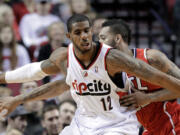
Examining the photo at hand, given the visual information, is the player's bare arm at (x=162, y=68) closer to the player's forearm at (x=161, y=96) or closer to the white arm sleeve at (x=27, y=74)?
the player's forearm at (x=161, y=96)

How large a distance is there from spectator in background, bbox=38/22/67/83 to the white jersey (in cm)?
A: 270

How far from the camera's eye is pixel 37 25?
755cm

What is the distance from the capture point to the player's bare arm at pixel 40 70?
4160 mm

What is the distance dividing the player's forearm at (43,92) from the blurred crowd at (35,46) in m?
1.54

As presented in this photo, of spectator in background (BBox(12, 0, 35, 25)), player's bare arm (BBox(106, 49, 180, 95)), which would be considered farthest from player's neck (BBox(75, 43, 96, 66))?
spectator in background (BBox(12, 0, 35, 25))

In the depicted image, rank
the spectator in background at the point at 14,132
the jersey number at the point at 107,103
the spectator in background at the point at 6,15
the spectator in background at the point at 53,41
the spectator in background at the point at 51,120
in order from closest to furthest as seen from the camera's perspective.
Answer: the jersey number at the point at 107,103, the spectator in background at the point at 14,132, the spectator in background at the point at 51,120, the spectator in background at the point at 53,41, the spectator in background at the point at 6,15

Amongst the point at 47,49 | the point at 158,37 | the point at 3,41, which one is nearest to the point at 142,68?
the point at 47,49

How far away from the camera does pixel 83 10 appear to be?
736 centimetres

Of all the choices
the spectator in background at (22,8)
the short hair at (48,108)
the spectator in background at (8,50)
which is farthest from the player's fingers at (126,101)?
the spectator in background at (22,8)

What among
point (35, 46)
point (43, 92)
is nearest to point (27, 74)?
point (43, 92)

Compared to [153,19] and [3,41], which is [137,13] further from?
[3,41]

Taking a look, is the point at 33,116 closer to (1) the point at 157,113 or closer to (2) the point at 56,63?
(2) the point at 56,63

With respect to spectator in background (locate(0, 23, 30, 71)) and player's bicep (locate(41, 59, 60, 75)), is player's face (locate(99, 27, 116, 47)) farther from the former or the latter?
spectator in background (locate(0, 23, 30, 71))

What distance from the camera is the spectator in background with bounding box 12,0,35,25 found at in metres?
7.85
